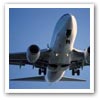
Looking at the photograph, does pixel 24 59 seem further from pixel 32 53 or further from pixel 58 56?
pixel 58 56

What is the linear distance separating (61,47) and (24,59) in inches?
15.2

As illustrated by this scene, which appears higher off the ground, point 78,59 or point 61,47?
point 61,47

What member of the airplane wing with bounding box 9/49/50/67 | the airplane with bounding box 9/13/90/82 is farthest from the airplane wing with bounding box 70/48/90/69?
the airplane wing with bounding box 9/49/50/67

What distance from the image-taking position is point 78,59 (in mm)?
4375

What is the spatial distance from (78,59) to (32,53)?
463mm

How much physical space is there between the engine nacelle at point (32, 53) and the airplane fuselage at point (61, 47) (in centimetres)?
14

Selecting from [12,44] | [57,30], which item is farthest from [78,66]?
[12,44]

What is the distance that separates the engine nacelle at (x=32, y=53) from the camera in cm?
430

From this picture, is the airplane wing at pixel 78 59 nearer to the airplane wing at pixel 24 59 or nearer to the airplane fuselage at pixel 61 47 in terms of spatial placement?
the airplane fuselage at pixel 61 47

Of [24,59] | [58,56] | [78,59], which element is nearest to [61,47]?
[58,56]

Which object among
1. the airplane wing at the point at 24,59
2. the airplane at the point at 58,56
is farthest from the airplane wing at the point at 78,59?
the airplane wing at the point at 24,59

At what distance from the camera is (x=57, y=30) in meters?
4.38
